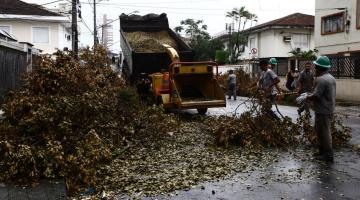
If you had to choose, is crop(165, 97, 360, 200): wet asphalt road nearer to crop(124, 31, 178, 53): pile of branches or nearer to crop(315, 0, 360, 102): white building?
crop(124, 31, 178, 53): pile of branches

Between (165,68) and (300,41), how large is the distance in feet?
103

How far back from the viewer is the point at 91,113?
8680 millimetres

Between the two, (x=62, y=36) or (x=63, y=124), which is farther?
(x=62, y=36)

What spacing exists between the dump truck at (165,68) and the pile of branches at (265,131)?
3.56 meters

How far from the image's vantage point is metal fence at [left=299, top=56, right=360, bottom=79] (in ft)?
70.8

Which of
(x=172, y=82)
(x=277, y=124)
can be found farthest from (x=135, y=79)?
(x=277, y=124)

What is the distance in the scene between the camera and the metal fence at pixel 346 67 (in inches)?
850

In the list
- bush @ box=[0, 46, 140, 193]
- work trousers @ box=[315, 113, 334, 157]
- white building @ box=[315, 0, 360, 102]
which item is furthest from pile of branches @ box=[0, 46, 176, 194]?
white building @ box=[315, 0, 360, 102]

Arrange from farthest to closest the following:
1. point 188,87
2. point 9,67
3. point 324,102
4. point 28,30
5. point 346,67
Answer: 1. point 28,30
2. point 346,67
3. point 9,67
4. point 188,87
5. point 324,102

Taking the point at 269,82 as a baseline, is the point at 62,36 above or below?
above

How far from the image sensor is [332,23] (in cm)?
2916

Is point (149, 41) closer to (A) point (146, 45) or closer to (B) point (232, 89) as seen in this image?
(A) point (146, 45)

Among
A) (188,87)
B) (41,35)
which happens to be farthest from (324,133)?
(41,35)

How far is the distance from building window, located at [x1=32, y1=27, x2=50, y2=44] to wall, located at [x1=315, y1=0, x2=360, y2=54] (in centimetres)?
2496
